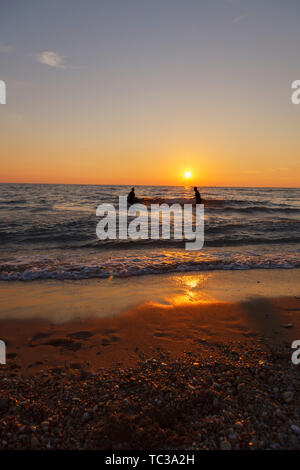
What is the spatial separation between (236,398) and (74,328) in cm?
272

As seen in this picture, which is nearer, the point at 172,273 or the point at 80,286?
the point at 80,286

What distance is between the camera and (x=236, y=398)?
264cm

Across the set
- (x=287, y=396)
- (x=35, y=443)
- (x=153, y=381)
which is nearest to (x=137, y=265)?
(x=153, y=381)

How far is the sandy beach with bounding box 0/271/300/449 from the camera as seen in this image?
2.28m

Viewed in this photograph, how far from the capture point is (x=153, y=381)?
2.94m

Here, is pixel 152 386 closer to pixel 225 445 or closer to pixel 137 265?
pixel 225 445

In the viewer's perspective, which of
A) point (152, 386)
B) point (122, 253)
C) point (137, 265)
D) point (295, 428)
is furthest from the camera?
point (122, 253)

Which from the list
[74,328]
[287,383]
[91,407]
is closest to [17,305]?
[74,328]

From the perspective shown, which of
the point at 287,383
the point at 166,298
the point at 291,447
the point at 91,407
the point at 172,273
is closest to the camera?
the point at 291,447

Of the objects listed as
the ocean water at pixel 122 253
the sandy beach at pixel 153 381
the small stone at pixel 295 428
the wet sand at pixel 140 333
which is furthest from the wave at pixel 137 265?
the small stone at pixel 295 428

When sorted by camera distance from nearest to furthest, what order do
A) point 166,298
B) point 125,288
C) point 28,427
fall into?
point 28,427 < point 166,298 < point 125,288

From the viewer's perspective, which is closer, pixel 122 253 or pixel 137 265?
pixel 137 265
